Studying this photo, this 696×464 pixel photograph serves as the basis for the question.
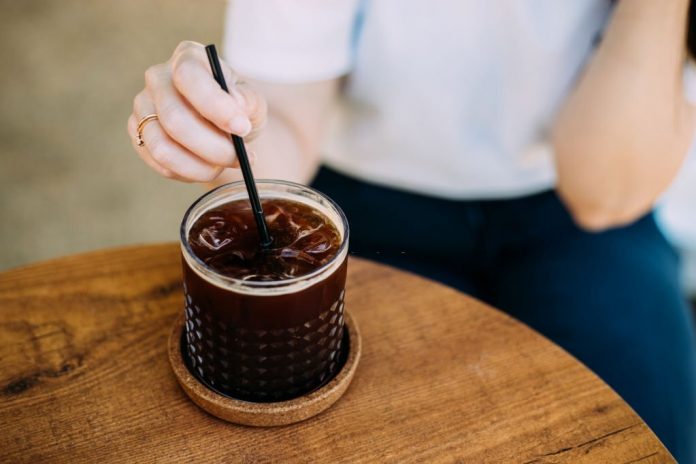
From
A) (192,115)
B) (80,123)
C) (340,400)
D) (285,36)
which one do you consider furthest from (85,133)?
(340,400)

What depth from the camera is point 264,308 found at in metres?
0.77

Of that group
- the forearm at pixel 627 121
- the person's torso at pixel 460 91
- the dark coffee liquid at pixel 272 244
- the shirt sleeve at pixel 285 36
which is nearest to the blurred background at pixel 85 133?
the forearm at pixel 627 121

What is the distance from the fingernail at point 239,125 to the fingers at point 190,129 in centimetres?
5

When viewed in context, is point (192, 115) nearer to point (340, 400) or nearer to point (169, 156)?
point (169, 156)

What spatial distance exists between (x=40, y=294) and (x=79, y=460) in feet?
1.05

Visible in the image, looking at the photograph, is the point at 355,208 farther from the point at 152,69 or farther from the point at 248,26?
the point at 152,69

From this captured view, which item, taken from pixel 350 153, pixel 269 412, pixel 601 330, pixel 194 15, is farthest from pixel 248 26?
pixel 194 15

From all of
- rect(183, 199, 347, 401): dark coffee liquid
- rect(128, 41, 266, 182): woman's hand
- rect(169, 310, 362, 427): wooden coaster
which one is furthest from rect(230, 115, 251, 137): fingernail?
rect(169, 310, 362, 427): wooden coaster

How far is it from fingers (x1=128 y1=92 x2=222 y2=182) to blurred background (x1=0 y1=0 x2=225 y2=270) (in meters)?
1.67

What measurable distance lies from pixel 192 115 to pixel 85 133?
91.1 inches

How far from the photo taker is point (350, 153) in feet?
5.00

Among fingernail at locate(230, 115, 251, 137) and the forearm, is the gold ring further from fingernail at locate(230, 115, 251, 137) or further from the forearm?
the forearm

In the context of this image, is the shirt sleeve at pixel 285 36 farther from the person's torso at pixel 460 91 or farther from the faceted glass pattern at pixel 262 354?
the faceted glass pattern at pixel 262 354

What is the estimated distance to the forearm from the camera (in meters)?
1.31
